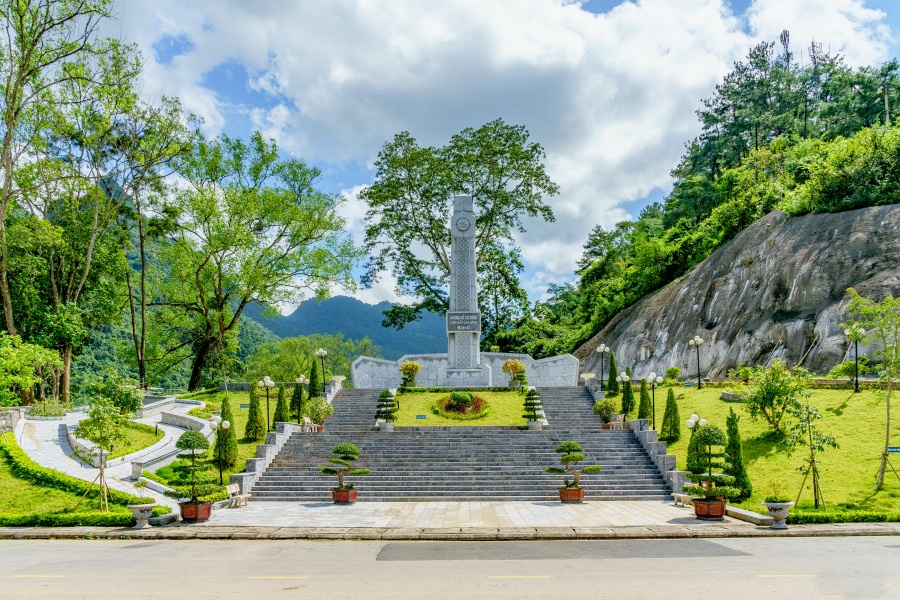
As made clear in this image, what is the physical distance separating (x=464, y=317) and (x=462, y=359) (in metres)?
2.21

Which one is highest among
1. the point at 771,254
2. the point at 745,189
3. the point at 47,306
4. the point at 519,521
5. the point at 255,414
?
the point at 745,189

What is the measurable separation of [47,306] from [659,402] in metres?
29.4

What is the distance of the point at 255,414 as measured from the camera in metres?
23.9

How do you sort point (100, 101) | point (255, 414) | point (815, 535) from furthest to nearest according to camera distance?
1. point (100, 101)
2. point (255, 414)
3. point (815, 535)

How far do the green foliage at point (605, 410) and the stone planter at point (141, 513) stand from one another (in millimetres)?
16592

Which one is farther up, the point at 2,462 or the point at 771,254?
the point at 771,254

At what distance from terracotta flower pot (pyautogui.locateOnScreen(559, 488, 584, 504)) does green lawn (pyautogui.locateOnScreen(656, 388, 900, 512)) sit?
13.7 ft

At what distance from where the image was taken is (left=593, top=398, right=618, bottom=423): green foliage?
24422 mm

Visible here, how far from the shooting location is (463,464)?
20.5 meters

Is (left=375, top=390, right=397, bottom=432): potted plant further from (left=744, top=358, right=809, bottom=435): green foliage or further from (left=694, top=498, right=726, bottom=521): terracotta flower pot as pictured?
(left=744, top=358, right=809, bottom=435): green foliage

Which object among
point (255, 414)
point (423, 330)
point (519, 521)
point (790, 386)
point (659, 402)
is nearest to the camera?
point (519, 521)

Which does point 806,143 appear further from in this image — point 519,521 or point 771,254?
point 519,521

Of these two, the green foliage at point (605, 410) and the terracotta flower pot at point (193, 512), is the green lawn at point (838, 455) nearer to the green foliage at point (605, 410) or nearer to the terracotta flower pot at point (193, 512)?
the green foliage at point (605, 410)

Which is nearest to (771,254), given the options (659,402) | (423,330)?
(659,402)
